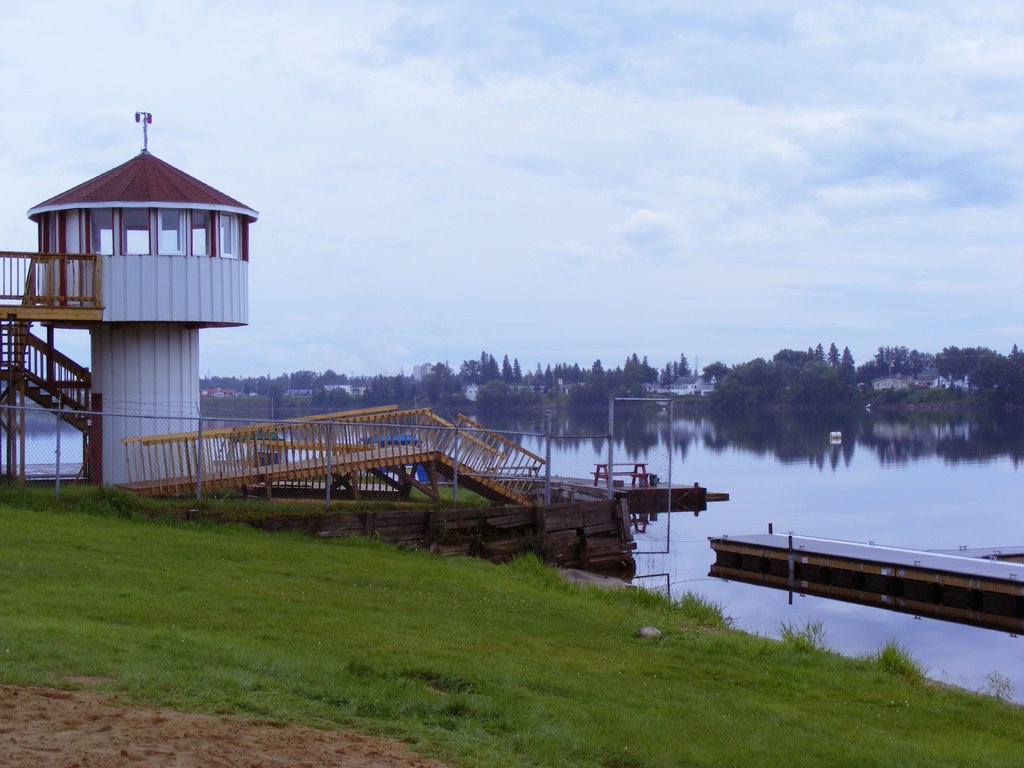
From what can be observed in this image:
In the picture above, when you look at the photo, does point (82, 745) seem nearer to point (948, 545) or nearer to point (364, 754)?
point (364, 754)

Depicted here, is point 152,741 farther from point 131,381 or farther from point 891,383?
point 891,383

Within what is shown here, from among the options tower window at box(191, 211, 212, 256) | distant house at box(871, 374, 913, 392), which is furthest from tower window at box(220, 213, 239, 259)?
distant house at box(871, 374, 913, 392)

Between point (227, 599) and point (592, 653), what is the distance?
4.19m

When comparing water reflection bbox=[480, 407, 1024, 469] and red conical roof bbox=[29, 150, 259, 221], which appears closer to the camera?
red conical roof bbox=[29, 150, 259, 221]

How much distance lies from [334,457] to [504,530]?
3.92 meters

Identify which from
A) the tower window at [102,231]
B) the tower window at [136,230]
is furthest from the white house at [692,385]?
the tower window at [102,231]

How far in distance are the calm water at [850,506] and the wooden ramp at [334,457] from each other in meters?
4.48

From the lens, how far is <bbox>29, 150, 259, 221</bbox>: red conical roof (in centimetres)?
2588

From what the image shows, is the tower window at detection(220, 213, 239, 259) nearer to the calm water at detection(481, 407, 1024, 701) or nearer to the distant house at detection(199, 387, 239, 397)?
the calm water at detection(481, 407, 1024, 701)

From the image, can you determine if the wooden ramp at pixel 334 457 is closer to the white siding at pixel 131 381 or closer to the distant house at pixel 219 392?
the white siding at pixel 131 381

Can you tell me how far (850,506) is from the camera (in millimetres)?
48406

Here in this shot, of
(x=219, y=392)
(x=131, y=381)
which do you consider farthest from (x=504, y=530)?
(x=219, y=392)

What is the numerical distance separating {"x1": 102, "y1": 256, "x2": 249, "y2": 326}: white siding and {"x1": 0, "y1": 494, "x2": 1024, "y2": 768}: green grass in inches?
346

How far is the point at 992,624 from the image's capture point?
23.5 m
